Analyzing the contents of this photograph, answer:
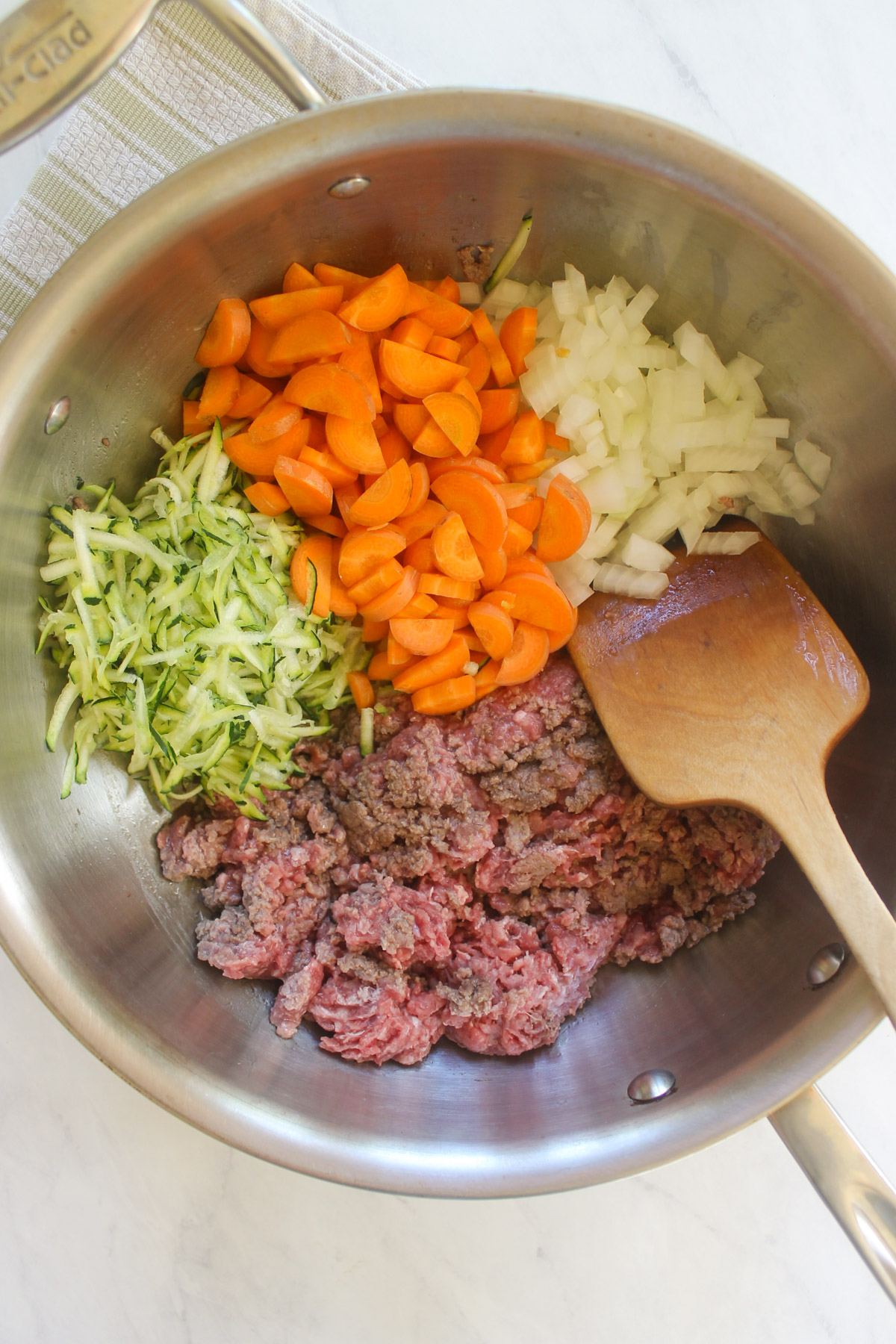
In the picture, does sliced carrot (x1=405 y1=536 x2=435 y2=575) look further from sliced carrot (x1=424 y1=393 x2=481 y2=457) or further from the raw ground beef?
the raw ground beef

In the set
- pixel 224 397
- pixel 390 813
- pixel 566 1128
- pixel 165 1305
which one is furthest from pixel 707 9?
pixel 165 1305

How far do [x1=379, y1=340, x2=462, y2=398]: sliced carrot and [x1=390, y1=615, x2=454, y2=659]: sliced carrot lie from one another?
546 millimetres

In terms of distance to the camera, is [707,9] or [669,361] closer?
[669,361]

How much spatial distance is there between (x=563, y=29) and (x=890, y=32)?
3.18 ft

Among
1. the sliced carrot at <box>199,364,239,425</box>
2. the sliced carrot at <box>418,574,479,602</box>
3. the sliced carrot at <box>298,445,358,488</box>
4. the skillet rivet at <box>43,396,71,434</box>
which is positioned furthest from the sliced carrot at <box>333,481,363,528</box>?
the skillet rivet at <box>43,396,71,434</box>

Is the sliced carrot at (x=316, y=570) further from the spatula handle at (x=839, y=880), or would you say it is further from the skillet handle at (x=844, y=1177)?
the skillet handle at (x=844, y=1177)

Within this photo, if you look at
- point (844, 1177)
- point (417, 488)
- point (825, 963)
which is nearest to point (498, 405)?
point (417, 488)

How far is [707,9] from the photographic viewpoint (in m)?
2.47

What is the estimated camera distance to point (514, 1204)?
2416mm

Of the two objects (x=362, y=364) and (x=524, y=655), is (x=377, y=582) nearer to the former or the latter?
(x=524, y=655)

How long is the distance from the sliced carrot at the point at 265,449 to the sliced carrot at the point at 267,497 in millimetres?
34

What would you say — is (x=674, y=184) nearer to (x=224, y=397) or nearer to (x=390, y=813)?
(x=224, y=397)

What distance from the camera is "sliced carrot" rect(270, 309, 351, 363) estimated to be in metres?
1.95

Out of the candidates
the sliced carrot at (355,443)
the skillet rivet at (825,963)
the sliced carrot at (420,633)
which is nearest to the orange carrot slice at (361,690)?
the sliced carrot at (420,633)
